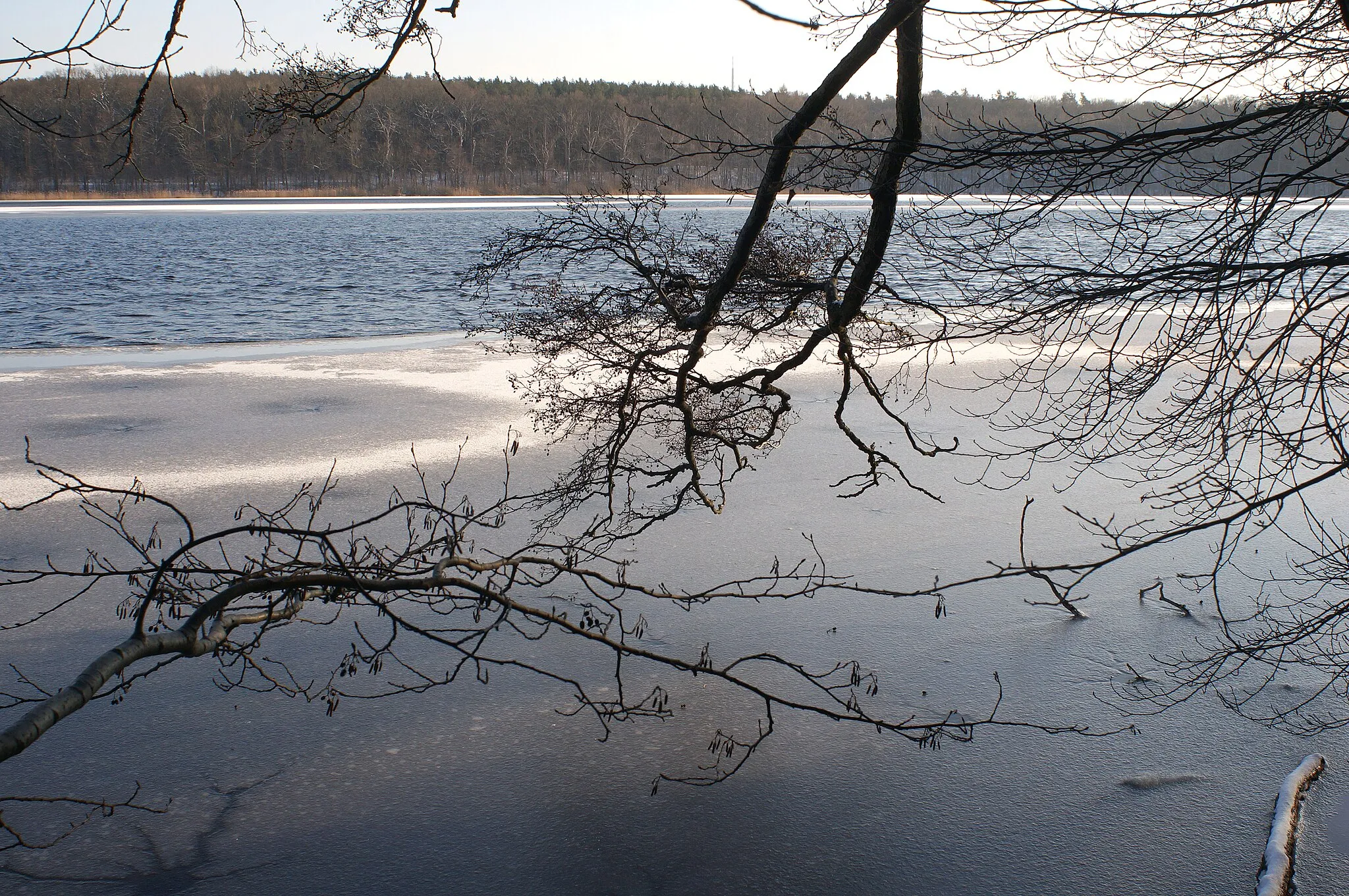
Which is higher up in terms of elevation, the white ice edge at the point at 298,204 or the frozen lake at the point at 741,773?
the white ice edge at the point at 298,204

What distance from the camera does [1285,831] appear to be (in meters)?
3.36

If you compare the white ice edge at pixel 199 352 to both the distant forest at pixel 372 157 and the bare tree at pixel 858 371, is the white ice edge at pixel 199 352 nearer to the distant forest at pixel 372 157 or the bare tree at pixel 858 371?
the bare tree at pixel 858 371

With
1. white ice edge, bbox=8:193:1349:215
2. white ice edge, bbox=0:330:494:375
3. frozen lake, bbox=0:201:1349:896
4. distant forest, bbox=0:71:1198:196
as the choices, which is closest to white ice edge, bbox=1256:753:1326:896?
frozen lake, bbox=0:201:1349:896

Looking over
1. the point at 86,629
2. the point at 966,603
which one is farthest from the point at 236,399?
the point at 966,603

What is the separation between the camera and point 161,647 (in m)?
2.36

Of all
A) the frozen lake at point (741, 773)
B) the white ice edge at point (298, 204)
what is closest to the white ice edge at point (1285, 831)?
the frozen lake at point (741, 773)

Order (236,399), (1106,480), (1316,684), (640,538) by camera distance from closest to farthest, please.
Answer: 1. (1316,684)
2. (640,538)
3. (1106,480)
4. (236,399)

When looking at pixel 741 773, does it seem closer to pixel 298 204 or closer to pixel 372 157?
pixel 298 204

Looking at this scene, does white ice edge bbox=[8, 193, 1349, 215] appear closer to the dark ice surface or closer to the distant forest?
the distant forest

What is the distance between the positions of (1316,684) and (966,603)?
1.46m

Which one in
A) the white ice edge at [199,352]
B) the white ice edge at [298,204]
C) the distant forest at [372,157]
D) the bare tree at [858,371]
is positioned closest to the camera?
the bare tree at [858,371]

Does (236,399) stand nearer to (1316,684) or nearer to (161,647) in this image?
(161,647)

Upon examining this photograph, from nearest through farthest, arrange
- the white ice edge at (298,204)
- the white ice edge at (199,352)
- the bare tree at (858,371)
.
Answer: the bare tree at (858,371)
the white ice edge at (199,352)
the white ice edge at (298,204)

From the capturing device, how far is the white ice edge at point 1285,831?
10.3 ft
